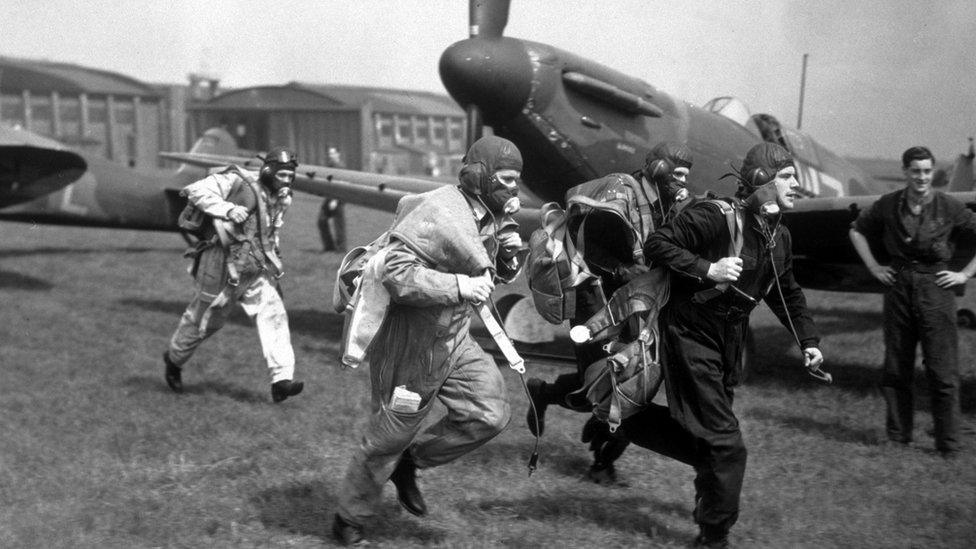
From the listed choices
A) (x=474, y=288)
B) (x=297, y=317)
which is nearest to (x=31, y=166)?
(x=297, y=317)

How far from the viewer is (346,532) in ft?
12.8

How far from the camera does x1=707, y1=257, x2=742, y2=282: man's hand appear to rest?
12.5 ft

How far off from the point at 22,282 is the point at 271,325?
8.15 meters

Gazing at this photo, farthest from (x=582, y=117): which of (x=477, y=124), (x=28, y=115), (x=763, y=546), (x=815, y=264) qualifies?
(x=28, y=115)

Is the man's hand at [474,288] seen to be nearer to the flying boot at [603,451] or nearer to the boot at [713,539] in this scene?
the boot at [713,539]

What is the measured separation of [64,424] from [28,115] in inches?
1293

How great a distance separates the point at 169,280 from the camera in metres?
13.4

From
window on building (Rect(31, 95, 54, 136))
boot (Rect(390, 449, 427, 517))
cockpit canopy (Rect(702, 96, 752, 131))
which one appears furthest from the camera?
window on building (Rect(31, 95, 54, 136))

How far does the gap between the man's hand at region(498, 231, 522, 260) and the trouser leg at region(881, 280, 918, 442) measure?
3027mm

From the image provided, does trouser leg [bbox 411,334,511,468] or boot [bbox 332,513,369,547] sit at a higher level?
trouser leg [bbox 411,334,511,468]

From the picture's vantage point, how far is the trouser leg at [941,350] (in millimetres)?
5637

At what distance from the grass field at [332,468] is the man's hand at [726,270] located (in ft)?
4.09

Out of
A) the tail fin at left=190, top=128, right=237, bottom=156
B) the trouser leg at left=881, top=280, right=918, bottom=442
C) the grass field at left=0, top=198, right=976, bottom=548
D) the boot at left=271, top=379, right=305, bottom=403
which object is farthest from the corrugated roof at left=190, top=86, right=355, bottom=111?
the trouser leg at left=881, top=280, right=918, bottom=442

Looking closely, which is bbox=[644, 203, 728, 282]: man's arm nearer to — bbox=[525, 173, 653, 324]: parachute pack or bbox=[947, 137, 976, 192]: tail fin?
bbox=[525, 173, 653, 324]: parachute pack
